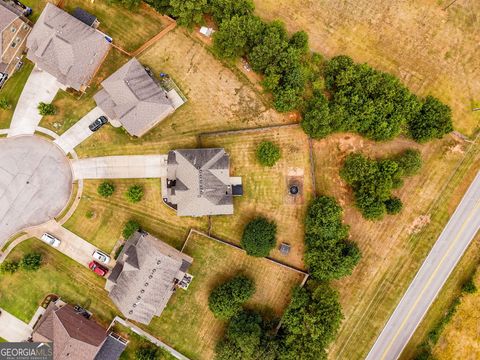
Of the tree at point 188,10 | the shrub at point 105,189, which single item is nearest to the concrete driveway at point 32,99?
the shrub at point 105,189

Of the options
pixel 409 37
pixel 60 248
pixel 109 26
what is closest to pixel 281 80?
pixel 409 37

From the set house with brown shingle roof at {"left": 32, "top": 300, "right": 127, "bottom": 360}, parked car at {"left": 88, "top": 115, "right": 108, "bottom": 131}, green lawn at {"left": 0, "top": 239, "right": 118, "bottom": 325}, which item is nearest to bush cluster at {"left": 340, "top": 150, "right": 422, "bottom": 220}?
parked car at {"left": 88, "top": 115, "right": 108, "bottom": 131}

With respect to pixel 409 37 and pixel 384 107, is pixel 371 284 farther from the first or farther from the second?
pixel 409 37

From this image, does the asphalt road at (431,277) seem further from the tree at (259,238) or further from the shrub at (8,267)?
the shrub at (8,267)

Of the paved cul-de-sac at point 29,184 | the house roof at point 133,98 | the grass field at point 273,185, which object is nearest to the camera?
the house roof at point 133,98

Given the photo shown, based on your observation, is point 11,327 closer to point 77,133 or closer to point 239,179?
point 77,133

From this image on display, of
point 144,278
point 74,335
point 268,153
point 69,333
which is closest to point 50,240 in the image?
point 69,333
